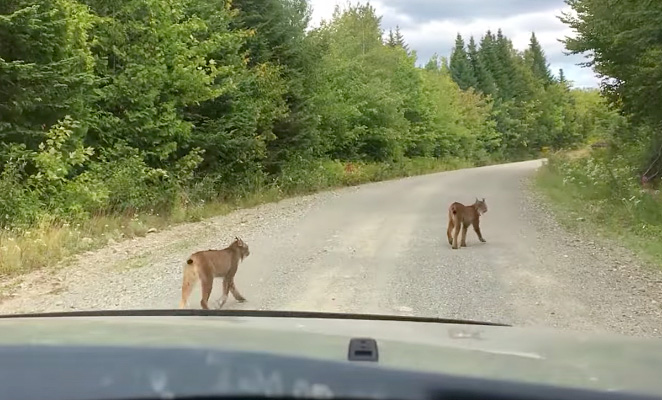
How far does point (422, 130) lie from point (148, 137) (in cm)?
3294

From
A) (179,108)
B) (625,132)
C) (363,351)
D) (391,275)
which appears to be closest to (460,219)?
(391,275)

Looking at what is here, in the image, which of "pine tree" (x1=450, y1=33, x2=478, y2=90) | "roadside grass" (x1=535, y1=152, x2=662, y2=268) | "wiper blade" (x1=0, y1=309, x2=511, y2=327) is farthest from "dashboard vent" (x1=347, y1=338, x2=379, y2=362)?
"pine tree" (x1=450, y1=33, x2=478, y2=90)

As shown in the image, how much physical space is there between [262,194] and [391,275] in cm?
1299

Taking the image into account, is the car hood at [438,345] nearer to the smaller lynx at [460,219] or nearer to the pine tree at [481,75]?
the smaller lynx at [460,219]

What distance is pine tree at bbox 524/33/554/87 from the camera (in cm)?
11724

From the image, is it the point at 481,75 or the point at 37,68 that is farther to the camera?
the point at 481,75

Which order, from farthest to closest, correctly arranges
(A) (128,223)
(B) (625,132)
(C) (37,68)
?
(B) (625,132), (A) (128,223), (C) (37,68)

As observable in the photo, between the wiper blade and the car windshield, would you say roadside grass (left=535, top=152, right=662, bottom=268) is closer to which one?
the car windshield

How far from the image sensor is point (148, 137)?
18.2 m

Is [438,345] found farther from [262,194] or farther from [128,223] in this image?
[262,194]

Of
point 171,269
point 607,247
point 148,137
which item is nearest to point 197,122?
point 148,137

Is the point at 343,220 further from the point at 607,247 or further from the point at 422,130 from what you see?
the point at 422,130

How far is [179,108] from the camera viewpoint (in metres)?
19.4

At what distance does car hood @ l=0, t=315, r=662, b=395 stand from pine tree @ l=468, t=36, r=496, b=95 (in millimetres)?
81189
